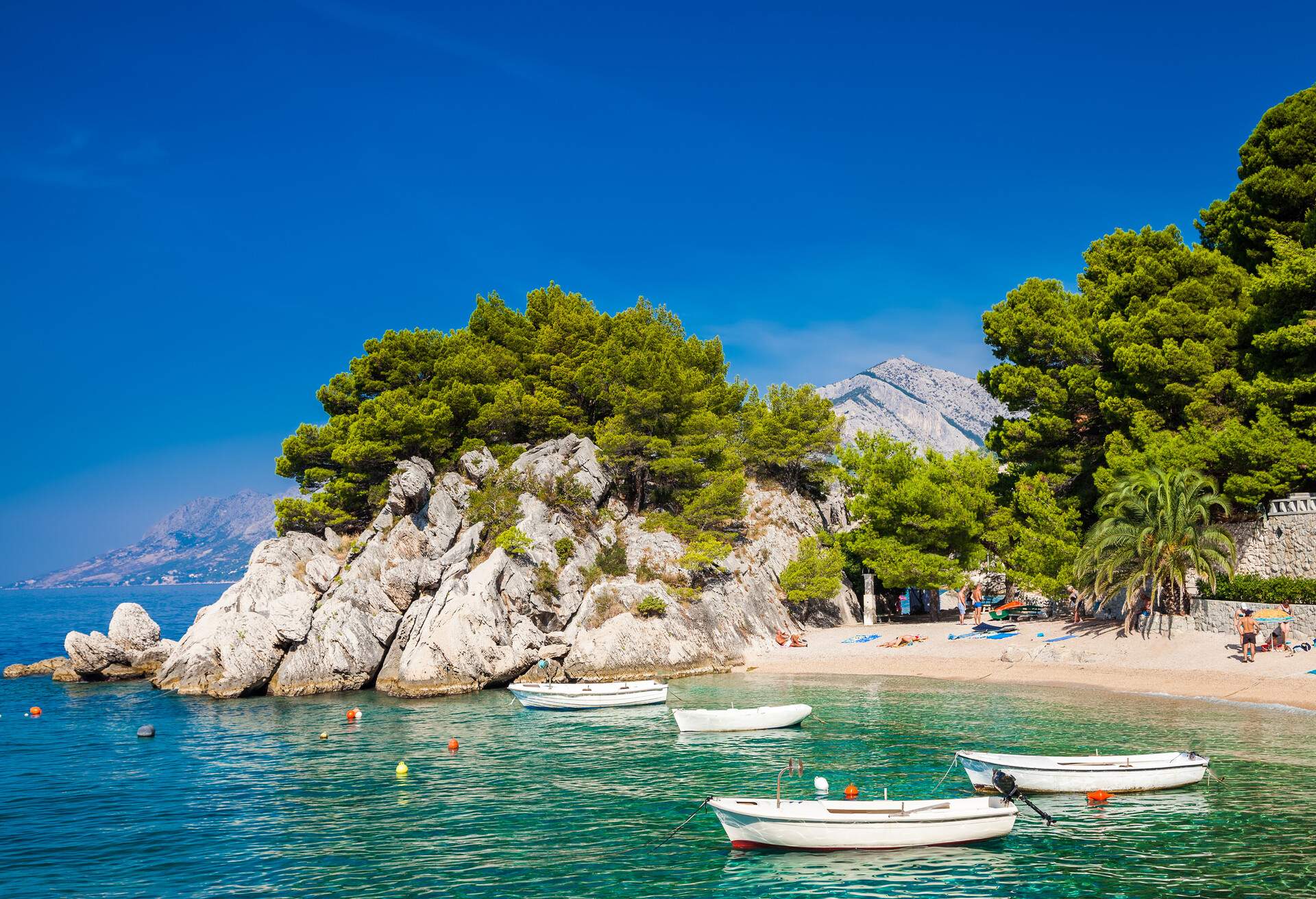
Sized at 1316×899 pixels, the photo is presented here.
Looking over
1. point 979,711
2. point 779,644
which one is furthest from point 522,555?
point 979,711

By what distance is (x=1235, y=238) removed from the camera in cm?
5131

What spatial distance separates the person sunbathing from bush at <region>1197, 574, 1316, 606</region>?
15860 mm

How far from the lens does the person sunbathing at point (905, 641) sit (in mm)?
50562

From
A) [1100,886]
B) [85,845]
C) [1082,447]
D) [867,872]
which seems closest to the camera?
[1100,886]

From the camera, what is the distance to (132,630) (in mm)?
58156

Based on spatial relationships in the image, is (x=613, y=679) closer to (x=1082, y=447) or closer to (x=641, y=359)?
(x=641, y=359)

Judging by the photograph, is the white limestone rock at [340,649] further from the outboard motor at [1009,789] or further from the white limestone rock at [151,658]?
the outboard motor at [1009,789]

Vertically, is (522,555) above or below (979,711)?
above

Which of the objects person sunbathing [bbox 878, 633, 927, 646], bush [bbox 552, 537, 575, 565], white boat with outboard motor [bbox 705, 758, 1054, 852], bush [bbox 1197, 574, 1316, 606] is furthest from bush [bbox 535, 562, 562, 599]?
bush [bbox 1197, 574, 1316, 606]

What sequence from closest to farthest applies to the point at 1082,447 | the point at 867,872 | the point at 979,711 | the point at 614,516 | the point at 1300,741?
the point at 867,872, the point at 1300,741, the point at 979,711, the point at 1082,447, the point at 614,516

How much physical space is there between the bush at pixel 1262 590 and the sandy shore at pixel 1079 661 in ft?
6.63

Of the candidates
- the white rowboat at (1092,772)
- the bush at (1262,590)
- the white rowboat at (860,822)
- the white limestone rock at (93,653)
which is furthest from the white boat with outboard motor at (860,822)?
the white limestone rock at (93,653)

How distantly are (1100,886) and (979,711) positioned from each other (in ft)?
61.8

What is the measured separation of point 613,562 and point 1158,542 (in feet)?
102
